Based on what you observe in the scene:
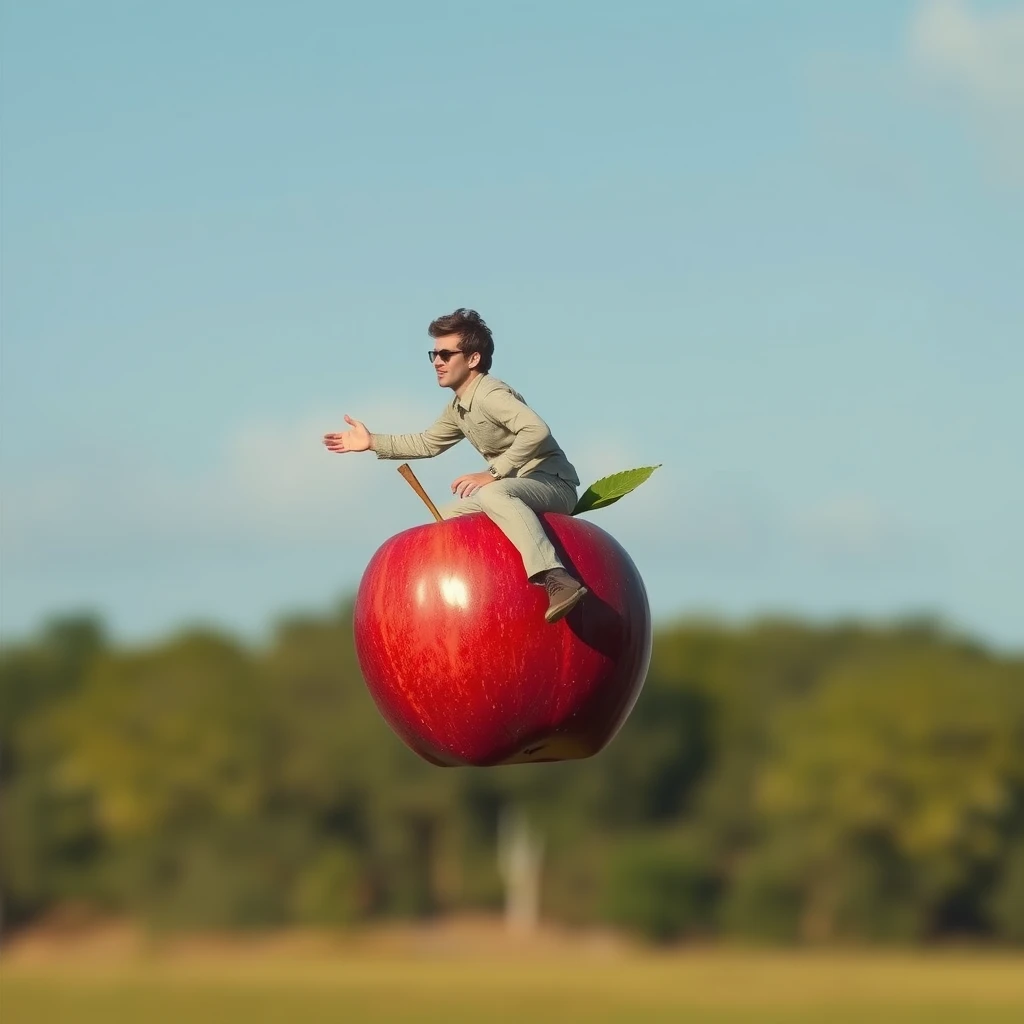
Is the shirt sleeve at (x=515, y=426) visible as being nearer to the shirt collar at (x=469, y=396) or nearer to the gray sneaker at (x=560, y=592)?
the shirt collar at (x=469, y=396)

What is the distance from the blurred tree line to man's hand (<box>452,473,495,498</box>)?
152 feet

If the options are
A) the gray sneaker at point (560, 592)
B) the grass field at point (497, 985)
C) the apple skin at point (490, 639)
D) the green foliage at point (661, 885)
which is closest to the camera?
the gray sneaker at point (560, 592)

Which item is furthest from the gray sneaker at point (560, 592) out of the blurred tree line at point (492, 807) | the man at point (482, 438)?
the blurred tree line at point (492, 807)

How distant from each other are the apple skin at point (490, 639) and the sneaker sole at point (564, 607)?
0.36 ft

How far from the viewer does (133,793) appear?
178 ft

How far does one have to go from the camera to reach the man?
586cm

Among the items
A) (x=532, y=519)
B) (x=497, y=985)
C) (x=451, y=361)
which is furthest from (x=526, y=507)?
(x=497, y=985)

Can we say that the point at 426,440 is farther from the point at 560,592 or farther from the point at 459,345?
the point at 560,592

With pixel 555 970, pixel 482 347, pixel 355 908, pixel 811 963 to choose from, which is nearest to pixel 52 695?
pixel 355 908

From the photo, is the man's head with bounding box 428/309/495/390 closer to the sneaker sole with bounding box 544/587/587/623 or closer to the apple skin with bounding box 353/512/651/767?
the apple skin with bounding box 353/512/651/767

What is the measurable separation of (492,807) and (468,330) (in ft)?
162

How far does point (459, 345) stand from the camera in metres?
5.91

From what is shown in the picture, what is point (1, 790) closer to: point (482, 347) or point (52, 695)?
point (52, 695)

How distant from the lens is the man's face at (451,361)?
232 inches
